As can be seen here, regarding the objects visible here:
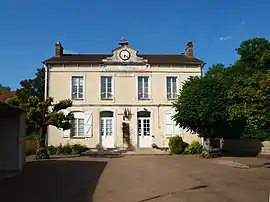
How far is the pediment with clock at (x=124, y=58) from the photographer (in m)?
25.8

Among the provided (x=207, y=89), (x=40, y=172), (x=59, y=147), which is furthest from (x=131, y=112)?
(x=40, y=172)

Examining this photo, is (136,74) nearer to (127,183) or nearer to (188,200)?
(127,183)

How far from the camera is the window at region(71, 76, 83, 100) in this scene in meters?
25.6

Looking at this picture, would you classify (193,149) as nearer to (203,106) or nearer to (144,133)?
(144,133)

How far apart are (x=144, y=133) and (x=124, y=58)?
569 centimetres

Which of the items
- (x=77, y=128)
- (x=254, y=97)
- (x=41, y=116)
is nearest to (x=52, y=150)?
(x=77, y=128)

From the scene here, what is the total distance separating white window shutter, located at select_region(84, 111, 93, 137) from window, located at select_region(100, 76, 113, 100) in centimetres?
159

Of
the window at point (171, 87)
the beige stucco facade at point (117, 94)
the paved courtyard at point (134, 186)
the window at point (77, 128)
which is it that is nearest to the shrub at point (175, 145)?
the beige stucco facade at point (117, 94)

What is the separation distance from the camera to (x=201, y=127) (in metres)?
20.5

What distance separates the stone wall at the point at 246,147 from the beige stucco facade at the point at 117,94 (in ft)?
12.3

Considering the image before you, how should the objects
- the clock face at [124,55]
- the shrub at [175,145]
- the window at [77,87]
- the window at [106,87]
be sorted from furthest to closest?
the clock face at [124,55], the window at [106,87], the window at [77,87], the shrub at [175,145]

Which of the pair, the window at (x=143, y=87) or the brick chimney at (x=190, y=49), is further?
the brick chimney at (x=190, y=49)

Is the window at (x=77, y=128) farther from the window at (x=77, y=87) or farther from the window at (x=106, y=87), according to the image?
the window at (x=106, y=87)

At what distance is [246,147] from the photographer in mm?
27484
